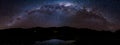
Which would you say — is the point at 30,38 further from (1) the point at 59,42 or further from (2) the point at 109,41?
(2) the point at 109,41

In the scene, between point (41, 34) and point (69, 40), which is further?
point (41, 34)

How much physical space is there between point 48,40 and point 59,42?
876mm

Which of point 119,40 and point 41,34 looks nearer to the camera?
point 119,40

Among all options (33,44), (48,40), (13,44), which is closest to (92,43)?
(48,40)

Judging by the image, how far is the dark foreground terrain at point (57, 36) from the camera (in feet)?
47.5

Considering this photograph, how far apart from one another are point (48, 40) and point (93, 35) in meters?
3.34

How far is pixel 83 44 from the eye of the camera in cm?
1420

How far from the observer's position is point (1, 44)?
47.1ft

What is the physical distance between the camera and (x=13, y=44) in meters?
14.4

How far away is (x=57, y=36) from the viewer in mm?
14414

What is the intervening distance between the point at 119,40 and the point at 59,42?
12.4ft

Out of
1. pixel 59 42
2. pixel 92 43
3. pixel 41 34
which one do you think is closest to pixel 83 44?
pixel 92 43

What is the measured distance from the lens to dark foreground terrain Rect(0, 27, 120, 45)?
14.5 metres

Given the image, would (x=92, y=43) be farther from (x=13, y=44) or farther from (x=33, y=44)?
(x=13, y=44)
